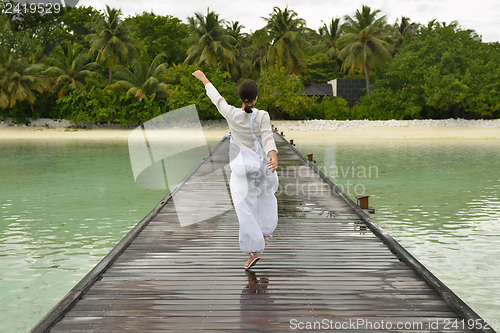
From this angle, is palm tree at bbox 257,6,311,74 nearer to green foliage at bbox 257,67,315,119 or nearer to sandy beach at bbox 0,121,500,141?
green foliage at bbox 257,67,315,119

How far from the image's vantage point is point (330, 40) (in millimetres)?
45188

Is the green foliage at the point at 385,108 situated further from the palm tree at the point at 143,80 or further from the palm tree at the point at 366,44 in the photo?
the palm tree at the point at 143,80

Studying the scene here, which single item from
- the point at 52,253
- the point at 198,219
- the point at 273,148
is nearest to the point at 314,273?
the point at 273,148

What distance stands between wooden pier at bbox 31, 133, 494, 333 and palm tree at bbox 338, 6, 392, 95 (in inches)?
1319

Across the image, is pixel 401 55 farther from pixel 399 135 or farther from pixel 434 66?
pixel 399 135

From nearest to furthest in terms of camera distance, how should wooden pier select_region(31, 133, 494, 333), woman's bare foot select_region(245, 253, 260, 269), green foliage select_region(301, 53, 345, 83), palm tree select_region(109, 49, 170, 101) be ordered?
1. wooden pier select_region(31, 133, 494, 333)
2. woman's bare foot select_region(245, 253, 260, 269)
3. palm tree select_region(109, 49, 170, 101)
4. green foliage select_region(301, 53, 345, 83)

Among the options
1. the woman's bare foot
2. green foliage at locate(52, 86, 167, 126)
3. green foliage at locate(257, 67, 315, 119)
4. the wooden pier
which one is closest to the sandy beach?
green foliage at locate(52, 86, 167, 126)

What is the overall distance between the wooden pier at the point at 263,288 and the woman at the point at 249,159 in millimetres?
490

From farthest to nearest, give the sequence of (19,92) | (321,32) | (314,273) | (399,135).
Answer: (321,32)
(19,92)
(399,135)
(314,273)

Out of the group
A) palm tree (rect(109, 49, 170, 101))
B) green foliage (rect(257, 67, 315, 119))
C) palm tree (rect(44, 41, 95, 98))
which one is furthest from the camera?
green foliage (rect(257, 67, 315, 119))

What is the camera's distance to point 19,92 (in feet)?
104

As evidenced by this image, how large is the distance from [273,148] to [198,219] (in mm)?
2729

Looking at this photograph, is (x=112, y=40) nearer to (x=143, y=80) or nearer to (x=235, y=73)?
(x=143, y=80)

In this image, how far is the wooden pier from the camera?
2.99 m
